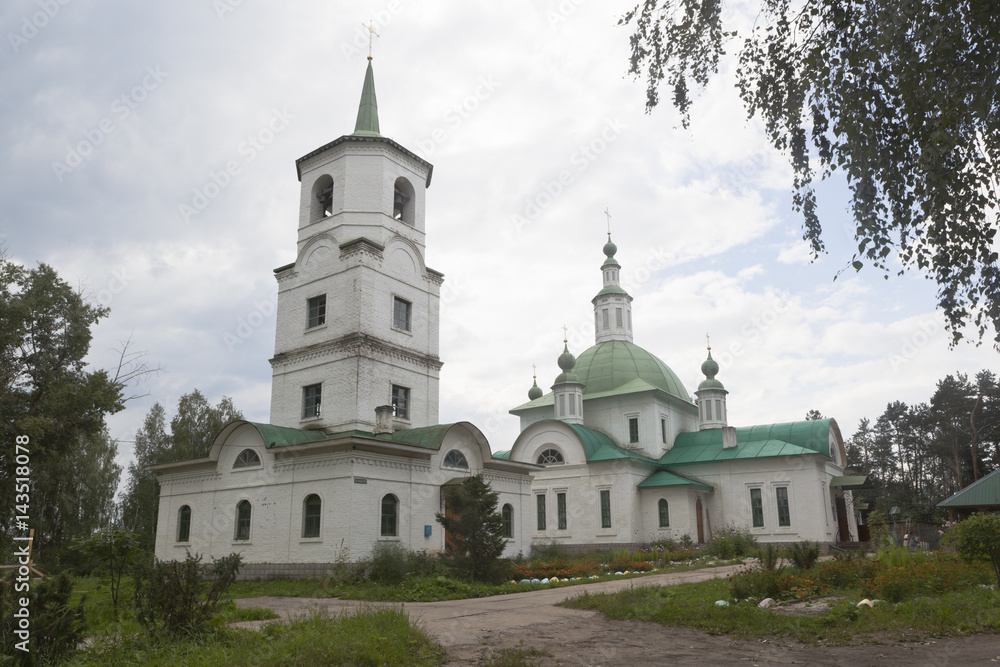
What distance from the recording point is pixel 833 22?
516cm

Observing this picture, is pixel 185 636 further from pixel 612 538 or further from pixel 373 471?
pixel 612 538

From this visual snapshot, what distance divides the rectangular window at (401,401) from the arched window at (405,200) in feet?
18.3

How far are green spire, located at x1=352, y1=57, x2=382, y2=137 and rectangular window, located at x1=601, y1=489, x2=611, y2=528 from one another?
17156mm

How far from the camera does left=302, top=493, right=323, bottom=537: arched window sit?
17422 mm

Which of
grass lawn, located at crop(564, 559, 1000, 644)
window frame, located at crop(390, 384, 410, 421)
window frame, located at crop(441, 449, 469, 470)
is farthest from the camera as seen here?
window frame, located at crop(390, 384, 410, 421)

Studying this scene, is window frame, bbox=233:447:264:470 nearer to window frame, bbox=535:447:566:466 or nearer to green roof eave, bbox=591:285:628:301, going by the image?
window frame, bbox=535:447:566:466

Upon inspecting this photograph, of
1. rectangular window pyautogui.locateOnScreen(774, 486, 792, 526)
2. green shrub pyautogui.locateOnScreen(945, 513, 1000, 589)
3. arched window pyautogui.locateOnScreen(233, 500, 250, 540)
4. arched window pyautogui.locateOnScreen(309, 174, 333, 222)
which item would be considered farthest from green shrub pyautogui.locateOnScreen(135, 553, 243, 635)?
rectangular window pyautogui.locateOnScreen(774, 486, 792, 526)

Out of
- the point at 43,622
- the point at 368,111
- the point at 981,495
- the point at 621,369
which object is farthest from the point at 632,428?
the point at 43,622

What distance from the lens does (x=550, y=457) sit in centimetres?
3153

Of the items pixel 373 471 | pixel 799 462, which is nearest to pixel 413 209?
pixel 373 471

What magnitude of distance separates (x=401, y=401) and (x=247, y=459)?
4.52m

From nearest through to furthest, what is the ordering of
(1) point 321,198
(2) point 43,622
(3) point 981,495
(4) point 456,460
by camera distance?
(2) point 43,622
(4) point 456,460
(1) point 321,198
(3) point 981,495

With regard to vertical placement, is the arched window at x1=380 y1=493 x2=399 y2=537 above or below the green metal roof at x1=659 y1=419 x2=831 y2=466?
below

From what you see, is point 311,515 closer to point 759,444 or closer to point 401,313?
point 401,313
